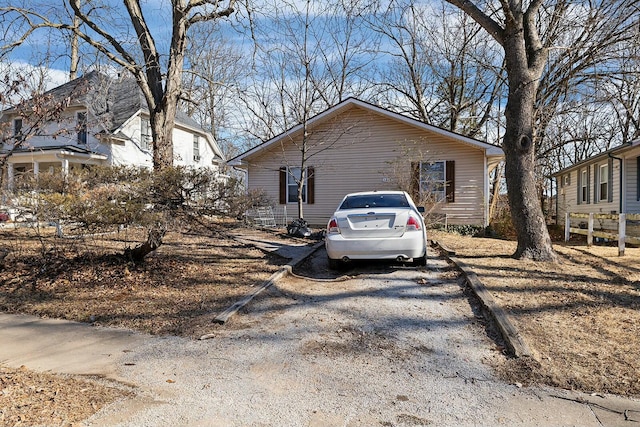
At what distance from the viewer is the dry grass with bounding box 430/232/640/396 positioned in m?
3.46

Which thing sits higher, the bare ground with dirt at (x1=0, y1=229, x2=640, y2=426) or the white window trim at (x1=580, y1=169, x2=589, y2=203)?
the white window trim at (x1=580, y1=169, x2=589, y2=203)

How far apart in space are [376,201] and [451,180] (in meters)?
9.09

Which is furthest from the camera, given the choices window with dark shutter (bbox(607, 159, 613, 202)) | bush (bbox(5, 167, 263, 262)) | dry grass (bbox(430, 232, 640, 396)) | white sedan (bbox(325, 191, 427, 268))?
window with dark shutter (bbox(607, 159, 613, 202))

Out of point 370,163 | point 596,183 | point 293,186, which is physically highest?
point 370,163

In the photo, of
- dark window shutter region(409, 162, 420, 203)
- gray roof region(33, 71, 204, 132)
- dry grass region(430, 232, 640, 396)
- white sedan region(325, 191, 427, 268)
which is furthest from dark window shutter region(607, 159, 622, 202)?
gray roof region(33, 71, 204, 132)

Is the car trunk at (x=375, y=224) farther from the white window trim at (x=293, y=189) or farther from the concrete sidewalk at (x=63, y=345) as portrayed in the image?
the white window trim at (x=293, y=189)

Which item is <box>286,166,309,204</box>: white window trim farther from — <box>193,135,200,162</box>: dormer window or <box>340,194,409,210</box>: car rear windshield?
<box>193,135,200,162</box>: dormer window

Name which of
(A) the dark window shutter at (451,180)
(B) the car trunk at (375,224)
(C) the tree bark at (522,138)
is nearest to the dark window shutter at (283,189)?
(A) the dark window shutter at (451,180)

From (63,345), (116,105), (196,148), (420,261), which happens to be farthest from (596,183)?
(116,105)

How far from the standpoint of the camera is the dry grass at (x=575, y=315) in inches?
136

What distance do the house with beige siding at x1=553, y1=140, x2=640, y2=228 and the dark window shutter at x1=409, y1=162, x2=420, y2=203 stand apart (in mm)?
6716

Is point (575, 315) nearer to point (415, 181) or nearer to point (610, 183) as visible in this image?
point (415, 181)

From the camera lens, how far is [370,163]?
1702 cm

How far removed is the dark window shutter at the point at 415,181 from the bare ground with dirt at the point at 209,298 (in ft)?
19.3
